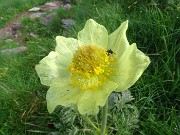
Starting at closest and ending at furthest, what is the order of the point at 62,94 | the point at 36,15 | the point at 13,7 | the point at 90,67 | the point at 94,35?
the point at 90,67 < the point at 62,94 < the point at 94,35 < the point at 36,15 < the point at 13,7

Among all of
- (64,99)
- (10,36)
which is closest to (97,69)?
(64,99)

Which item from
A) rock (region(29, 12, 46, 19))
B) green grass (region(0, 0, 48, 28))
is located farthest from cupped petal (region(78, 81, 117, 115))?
green grass (region(0, 0, 48, 28))

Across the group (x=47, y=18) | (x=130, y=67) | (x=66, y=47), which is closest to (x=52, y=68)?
(x=66, y=47)

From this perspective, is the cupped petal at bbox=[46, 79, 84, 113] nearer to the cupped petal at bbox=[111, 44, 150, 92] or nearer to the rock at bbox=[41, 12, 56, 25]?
the cupped petal at bbox=[111, 44, 150, 92]

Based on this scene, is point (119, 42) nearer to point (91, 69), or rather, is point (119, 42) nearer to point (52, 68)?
point (91, 69)

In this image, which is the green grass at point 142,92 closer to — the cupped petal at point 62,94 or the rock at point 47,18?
the cupped petal at point 62,94

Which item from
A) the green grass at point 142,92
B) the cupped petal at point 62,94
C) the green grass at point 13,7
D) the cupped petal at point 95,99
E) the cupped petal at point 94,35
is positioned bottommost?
the green grass at point 13,7

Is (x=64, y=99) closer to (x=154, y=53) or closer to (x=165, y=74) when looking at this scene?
(x=165, y=74)

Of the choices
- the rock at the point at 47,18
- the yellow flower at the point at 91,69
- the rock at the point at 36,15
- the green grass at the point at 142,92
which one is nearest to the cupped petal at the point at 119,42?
the yellow flower at the point at 91,69

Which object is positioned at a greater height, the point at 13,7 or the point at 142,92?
the point at 142,92
